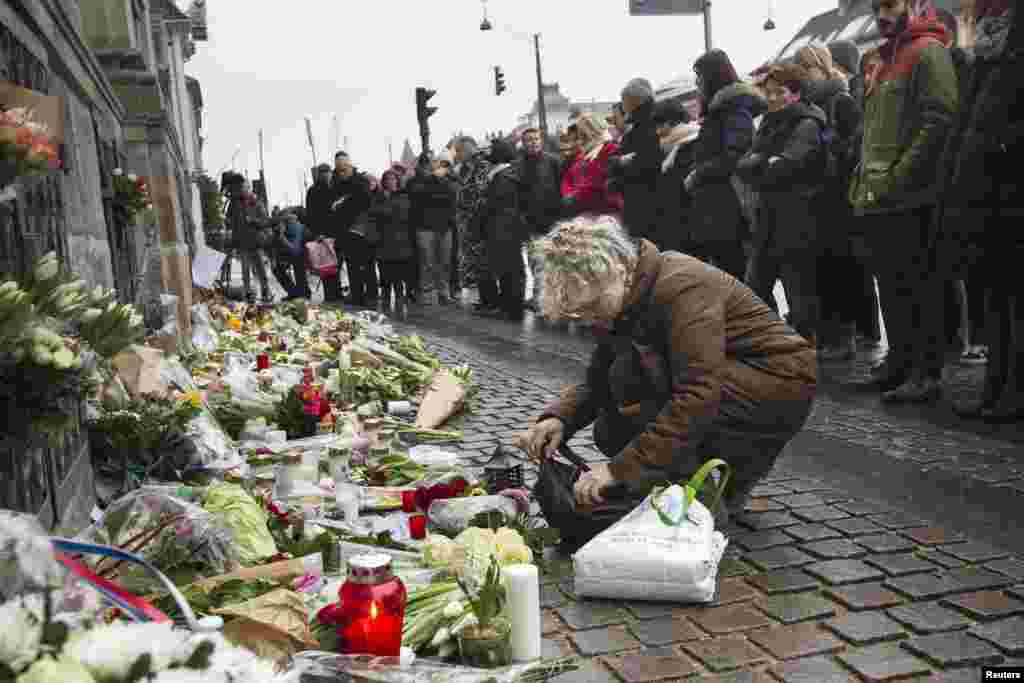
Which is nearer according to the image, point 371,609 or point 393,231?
point 371,609

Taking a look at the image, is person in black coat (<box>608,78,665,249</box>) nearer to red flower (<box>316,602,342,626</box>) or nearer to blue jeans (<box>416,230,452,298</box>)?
blue jeans (<box>416,230,452,298</box>)

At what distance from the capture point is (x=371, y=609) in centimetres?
319

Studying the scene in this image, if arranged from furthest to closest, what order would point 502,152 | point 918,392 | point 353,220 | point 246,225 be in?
point 246,225 < point 353,220 < point 502,152 < point 918,392

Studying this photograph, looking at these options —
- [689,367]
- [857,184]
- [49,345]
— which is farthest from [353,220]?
[49,345]

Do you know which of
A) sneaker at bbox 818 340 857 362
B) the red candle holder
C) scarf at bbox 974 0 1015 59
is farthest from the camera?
sneaker at bbox 818 340 857 362

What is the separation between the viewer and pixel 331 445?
6.25 meters

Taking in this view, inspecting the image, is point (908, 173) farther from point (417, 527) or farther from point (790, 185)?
point (417, 527)

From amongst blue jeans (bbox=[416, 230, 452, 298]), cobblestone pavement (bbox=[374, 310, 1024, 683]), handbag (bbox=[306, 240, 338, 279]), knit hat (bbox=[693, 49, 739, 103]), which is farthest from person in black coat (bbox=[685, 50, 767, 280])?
handbag (bbox=[306, 240, 338, 279])

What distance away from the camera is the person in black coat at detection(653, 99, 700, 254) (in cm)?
993

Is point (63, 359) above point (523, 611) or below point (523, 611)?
above

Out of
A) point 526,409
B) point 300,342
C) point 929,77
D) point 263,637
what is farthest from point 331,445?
point 300,342

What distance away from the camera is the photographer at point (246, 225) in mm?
19703

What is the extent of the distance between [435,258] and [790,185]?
9.67 m

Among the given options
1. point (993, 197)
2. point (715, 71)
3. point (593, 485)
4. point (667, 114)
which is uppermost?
point (715, 71)
